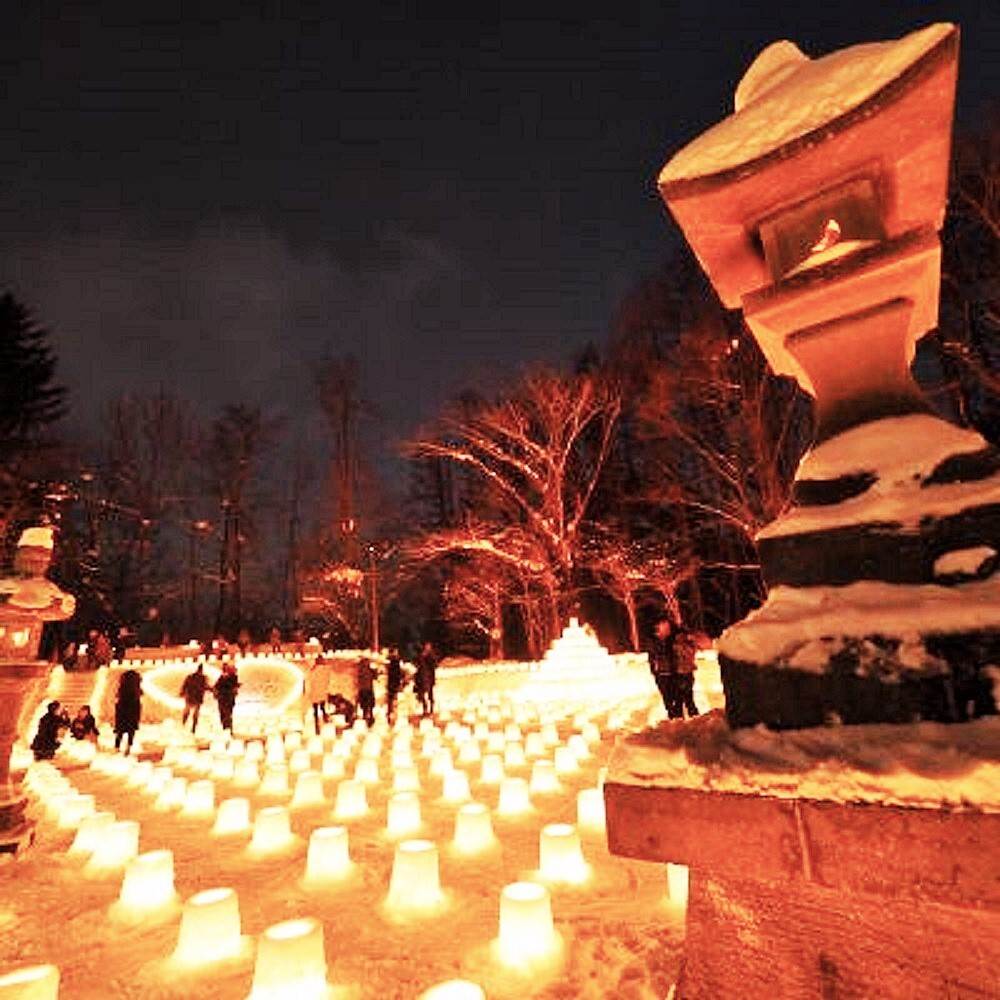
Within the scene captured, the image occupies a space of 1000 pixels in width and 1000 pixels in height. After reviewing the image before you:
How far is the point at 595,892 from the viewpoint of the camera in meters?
3.81

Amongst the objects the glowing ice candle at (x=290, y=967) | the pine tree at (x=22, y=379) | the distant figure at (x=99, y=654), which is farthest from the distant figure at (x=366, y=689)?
the pine tree at (x=22, y=379)

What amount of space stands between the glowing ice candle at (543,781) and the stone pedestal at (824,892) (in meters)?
4.70

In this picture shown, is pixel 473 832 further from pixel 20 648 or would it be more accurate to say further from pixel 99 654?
pixel 99 654

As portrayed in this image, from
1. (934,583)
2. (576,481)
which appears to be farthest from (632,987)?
(576,481)

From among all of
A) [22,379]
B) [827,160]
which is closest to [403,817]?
[827,160]

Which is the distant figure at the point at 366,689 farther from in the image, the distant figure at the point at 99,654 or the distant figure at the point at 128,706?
the distant figure at the point at 99,654

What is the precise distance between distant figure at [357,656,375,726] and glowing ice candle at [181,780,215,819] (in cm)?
687

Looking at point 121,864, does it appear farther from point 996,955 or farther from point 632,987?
point 996,955

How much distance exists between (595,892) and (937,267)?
371cm

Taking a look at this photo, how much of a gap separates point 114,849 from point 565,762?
15.6 ft

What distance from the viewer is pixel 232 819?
18.8ft

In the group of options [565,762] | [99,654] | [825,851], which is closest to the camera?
[825,851]

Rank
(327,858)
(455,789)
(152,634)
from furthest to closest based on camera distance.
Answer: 1. (152,634)
2. (455,789)
3. (327,858)

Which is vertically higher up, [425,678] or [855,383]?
[855,383]
